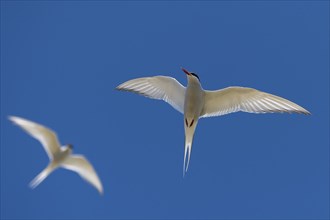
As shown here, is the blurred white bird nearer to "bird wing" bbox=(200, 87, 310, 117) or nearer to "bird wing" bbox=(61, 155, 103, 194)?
"bird wing" bbox=(61, 155, 103, 194)

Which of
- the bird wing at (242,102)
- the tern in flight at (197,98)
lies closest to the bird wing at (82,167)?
the tern in flight at (197,98)

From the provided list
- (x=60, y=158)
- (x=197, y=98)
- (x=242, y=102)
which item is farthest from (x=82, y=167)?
(x=242, y=102)

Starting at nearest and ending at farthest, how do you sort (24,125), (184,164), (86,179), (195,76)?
(24,125) < (86,179) < (184,164) < (195,76)

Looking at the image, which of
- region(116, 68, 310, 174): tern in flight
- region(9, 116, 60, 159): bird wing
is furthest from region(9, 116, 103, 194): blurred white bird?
region(116, 68, 310, 174): tern in flight

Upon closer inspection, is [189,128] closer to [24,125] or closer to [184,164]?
[184,164]

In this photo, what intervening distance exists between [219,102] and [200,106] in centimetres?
49

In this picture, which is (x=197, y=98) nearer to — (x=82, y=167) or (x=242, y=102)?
(x=242, y=102)

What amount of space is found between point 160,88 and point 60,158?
11.2 ft

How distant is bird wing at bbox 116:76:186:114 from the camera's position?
1259 cm

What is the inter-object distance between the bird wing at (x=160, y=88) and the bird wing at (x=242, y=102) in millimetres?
599

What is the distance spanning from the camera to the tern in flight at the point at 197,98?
12.2 metres

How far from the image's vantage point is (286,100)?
12016 mm

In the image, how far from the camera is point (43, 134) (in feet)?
32.3

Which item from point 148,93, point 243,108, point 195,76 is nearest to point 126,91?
point 148,93
